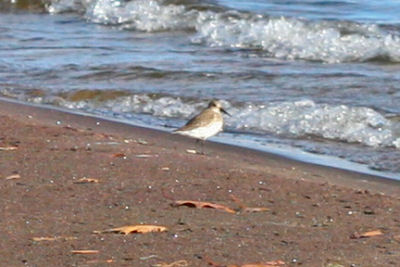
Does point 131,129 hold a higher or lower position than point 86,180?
lower

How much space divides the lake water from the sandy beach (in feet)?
3.95

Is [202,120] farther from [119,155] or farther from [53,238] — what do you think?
[53,238]

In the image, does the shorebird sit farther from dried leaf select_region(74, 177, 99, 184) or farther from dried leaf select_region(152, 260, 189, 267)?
dried leaf select_region(152, 260, 189, 267)

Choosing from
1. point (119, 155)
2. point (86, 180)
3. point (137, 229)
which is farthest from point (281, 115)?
point (137, 229)

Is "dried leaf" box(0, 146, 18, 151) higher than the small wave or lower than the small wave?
higher

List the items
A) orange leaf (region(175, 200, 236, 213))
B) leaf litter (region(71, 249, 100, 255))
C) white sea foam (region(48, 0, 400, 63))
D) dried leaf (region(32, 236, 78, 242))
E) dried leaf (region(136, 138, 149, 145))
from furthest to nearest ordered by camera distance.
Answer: white sea foam (region(48, 0, 400, 63)) < dried leaf (region(136, 138, 149, 145)) < orange leaf (region(175, 200, 236, 213)) < dried leaf (region(32, 236, 78, 242)) < leaf litter (region(71, 249, 100, 255))

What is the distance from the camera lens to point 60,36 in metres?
15.8

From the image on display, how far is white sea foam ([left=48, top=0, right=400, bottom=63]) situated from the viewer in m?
14.2

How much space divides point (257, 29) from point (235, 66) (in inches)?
120

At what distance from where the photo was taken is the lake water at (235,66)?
32.2ft

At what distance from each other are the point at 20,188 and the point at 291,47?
335 inches

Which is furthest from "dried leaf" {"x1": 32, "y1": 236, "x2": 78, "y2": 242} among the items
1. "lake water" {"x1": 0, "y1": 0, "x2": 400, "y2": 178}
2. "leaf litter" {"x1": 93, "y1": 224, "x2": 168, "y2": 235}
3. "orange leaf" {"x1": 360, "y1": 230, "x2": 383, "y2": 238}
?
"lake water" {"x1": 0, "y1": 0, "x2": 400, "y2": 178}

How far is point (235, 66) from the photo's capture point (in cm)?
1310

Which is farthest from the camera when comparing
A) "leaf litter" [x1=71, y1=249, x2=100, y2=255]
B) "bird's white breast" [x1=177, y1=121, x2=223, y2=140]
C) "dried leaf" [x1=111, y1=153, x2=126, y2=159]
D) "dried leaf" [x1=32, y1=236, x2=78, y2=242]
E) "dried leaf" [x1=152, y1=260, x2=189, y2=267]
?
"bird's white breast" [x1=177, y1=121, x2=223, y2=140]
